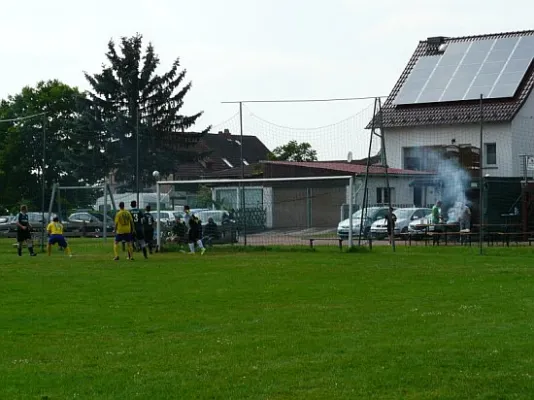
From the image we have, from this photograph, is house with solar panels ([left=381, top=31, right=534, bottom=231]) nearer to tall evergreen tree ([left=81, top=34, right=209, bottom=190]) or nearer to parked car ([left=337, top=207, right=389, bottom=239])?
parked car ([left=337, top=207, right=389, bottom=239])

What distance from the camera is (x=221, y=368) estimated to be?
38.9 ft

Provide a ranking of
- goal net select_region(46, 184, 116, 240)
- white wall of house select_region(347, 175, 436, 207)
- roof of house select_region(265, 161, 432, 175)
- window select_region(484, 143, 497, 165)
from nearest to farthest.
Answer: roof of house select_region(265, 161, 432, 175) < white wall of house select_region(347, 175, 436, 207) < goal net select_region(46, 184, 116, 240) < window select_region(484, 143, 497, 165)

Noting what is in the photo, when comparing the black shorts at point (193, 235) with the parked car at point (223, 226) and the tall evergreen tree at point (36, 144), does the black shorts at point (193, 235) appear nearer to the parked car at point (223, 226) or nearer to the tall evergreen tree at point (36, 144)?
the parked car at point (223, 226)

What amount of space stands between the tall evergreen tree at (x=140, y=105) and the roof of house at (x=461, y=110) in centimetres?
1309

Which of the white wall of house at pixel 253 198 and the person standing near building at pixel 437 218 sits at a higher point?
the white wall of house at pixel 253 198

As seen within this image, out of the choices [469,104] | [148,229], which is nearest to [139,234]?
[148,229]

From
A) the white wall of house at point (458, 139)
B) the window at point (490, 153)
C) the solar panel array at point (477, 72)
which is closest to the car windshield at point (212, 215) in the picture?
the white wall of house at point (458, 139)

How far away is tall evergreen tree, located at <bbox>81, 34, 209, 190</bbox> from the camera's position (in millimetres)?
65750

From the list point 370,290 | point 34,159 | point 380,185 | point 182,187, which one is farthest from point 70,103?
point 370,290

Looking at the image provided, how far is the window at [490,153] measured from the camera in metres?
55.2

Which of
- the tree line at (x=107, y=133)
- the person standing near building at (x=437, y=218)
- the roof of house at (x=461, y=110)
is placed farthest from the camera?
the tree line at (x=107, y=133)

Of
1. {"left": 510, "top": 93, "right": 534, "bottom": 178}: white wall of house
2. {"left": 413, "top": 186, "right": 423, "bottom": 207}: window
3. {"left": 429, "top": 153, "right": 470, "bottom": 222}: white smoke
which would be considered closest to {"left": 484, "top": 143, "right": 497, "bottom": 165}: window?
{"left": 510, "top": 93, "right": 534, "bottom": 178}: white wall of house

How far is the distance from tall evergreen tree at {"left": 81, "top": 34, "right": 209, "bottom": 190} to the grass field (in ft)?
128

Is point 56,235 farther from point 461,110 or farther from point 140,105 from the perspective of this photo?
point 140,105
